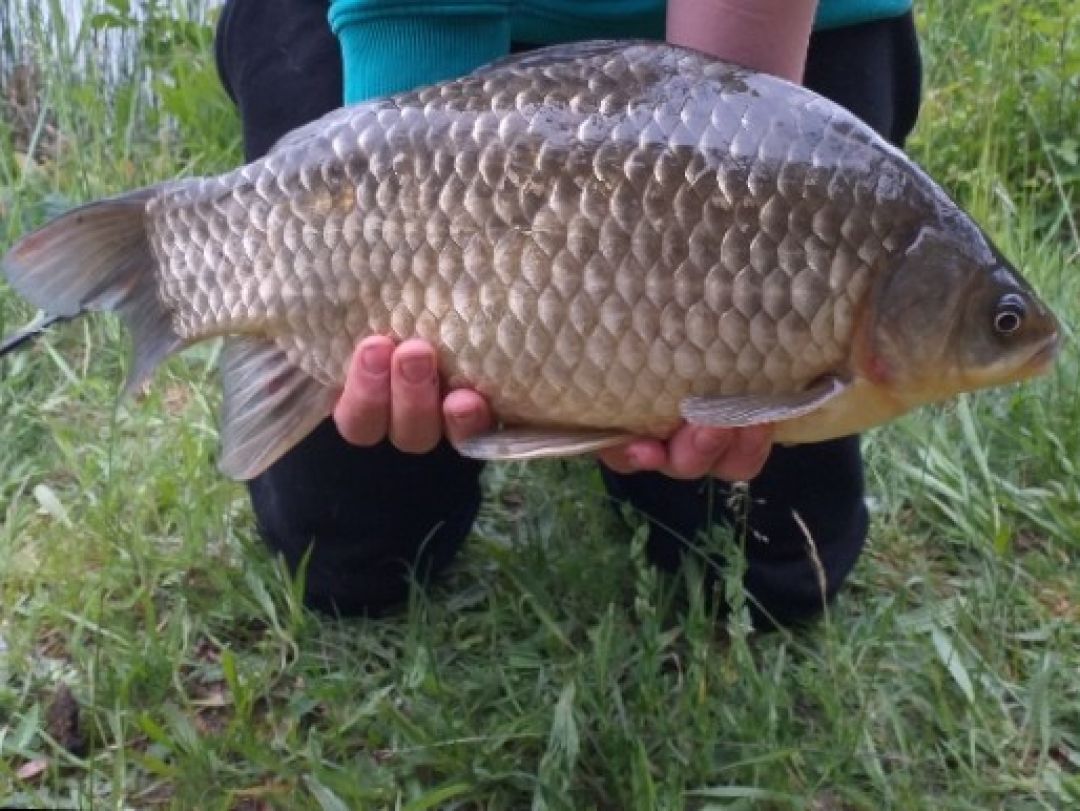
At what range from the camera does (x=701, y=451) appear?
144 centimetres

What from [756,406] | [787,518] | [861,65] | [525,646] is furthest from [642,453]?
[861,65]

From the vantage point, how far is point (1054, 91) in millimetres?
2914

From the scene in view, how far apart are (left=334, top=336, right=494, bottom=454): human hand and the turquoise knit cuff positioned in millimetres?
261

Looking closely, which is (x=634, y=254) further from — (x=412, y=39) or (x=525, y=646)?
(x=525, y=646)

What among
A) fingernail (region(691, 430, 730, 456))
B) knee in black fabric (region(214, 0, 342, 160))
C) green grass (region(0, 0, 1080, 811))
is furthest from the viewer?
knee in black fabric (region(214, 0, 342, 160))

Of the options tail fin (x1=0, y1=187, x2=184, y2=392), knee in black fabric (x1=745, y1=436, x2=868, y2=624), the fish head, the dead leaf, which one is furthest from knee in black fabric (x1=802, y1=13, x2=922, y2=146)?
the dead leaf

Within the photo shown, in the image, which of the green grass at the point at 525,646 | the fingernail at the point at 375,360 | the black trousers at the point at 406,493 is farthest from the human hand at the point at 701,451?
the black trousers at the point at 406,493

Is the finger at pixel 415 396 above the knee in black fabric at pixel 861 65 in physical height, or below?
below

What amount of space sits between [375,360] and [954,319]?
0.48 meters

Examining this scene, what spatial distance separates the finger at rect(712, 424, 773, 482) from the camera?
144cm

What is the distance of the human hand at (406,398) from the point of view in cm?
136

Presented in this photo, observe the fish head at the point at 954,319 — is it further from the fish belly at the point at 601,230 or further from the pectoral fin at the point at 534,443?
the pectoral fin at the point at 534,443

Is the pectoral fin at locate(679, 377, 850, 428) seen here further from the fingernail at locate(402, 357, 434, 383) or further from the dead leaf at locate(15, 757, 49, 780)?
the dead leaf at locate(15, 757, 49, 780)

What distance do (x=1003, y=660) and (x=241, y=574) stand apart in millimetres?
861
